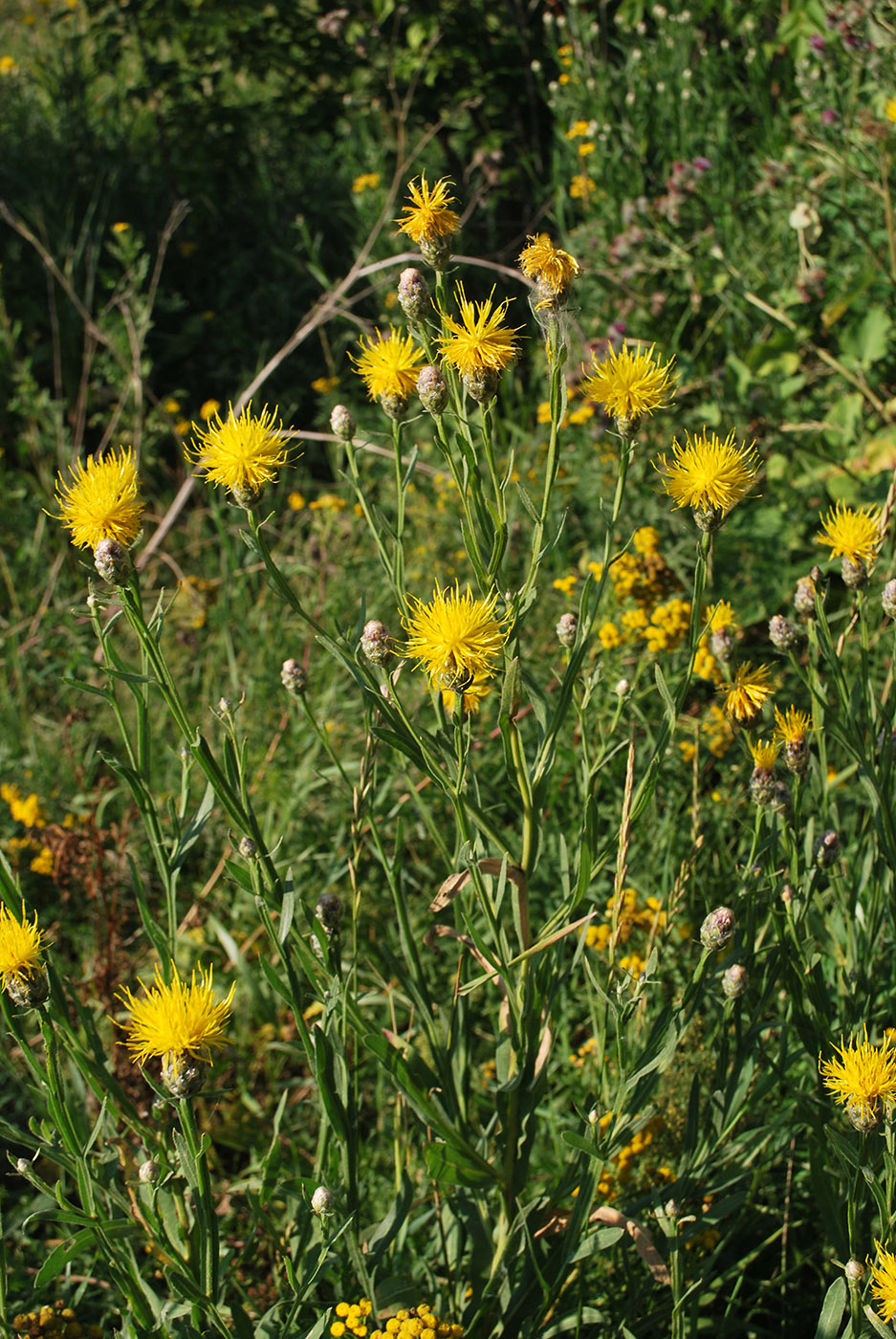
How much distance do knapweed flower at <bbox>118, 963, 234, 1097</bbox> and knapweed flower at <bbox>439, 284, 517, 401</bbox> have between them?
2.26ft

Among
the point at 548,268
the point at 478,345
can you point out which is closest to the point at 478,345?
the point at 478,345

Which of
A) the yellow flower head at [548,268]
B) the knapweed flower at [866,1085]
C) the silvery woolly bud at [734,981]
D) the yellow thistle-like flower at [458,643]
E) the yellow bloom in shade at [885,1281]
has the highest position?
the yellow flower head at [548,268]

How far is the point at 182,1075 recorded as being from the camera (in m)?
1.08

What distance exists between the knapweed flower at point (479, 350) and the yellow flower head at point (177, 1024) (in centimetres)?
68

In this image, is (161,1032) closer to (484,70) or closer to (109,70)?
(484,70)

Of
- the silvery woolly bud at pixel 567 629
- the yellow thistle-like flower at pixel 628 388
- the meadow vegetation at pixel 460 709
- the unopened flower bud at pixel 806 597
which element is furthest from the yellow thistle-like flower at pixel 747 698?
the yellow thistle-like flower at pixel 628 388

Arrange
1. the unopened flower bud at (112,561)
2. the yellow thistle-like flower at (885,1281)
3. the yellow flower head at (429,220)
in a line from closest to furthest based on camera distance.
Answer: the yellow thistle-like flower at (885,1281) → the unopened flower bud at (112,561) → the yellow flower head at (429,220)

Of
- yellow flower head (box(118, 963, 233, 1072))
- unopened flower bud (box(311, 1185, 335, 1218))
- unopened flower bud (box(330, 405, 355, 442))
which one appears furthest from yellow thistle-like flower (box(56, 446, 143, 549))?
unopened flower bud (box(311, 1185, 335, 1218))

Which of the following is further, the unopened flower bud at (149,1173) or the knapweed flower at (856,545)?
the knapweed flower at (856,545)

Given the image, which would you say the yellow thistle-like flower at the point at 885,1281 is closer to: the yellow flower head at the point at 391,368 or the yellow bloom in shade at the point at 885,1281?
the yellow bloom in shade at the point at 885,1281

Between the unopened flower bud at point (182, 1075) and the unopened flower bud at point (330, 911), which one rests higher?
the unopened flower bud at point (330, 911)

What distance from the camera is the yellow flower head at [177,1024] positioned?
1101mm

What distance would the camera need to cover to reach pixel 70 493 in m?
1.25

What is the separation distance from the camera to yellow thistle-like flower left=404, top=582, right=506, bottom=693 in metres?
1.13
